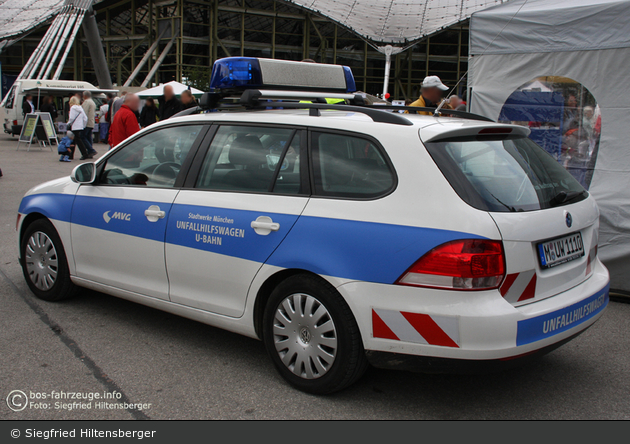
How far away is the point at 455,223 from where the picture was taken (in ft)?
9.16

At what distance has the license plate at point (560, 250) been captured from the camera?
300 cm

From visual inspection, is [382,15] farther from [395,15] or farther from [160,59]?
[160,59]

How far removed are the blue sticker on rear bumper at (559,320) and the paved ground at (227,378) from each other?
49 centimetres

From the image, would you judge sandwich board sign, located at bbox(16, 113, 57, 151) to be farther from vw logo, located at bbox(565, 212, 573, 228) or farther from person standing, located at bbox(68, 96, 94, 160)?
vw logo, located at bbox(565, 212, 573, 228)

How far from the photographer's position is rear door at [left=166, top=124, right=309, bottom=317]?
3.36m

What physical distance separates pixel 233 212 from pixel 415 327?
4.18ft

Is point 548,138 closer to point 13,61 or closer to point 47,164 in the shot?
point 47,164

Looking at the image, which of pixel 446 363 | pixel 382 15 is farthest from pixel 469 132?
pixel 382 15

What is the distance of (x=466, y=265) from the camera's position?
275 centimetres

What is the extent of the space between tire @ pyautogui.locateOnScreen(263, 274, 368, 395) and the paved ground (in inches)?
5.6

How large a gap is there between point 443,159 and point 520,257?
23.5 inches

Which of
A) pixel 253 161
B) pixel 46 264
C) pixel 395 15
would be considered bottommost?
Answer: pixel 46 264

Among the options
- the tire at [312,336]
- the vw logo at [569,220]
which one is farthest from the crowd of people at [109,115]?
the vw logo at [569,220]

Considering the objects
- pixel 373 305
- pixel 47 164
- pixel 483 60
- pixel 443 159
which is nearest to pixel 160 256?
pixel 373 305
